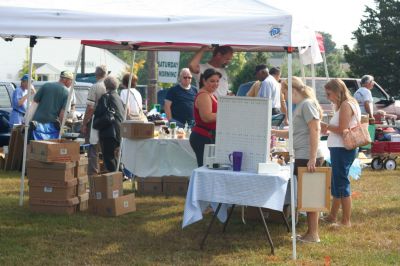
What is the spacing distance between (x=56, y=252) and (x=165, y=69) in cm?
899

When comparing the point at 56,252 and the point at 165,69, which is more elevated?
the point at 165,69

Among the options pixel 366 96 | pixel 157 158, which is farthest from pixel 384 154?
pixel 157 158

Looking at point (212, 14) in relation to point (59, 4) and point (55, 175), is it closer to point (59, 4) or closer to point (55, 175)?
point (59, 4)

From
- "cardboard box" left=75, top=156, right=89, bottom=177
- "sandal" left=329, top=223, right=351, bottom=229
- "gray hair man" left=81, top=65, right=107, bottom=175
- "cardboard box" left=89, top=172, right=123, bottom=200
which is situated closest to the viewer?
"sandal" left=329, top=223, right=351, bottom=229

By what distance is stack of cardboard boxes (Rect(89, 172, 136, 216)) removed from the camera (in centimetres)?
767

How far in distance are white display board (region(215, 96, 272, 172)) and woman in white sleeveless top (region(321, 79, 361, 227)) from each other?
1216mm

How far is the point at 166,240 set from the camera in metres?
6.55

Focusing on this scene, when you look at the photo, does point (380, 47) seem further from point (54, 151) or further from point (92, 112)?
point (54, 151)

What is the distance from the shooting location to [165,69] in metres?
14.7

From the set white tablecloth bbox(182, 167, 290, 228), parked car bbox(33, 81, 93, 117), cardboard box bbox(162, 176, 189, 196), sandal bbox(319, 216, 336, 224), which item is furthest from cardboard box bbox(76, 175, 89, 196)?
parked car bbox(33, 81, 93, 117)

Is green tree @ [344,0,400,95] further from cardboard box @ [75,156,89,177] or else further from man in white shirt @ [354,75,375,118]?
cardboard box @ [75,156,89,177]

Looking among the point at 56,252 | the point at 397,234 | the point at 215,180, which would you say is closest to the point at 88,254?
the point at 56,252

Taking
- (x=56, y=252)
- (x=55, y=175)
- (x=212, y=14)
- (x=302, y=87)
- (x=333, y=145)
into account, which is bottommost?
(x=56, y=252)

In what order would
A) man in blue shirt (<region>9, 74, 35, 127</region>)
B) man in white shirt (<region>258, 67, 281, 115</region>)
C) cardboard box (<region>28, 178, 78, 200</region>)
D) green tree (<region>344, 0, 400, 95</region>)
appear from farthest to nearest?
green tree (<region>344, 0, 400, 95</region>)
man in blue shirt (<region>9, 74, 35, 127</region>)
man in white shirt (<region>258, 67, 281, 115</region>)
cardboard box (<region>28, 178, 78, 200</region>)
